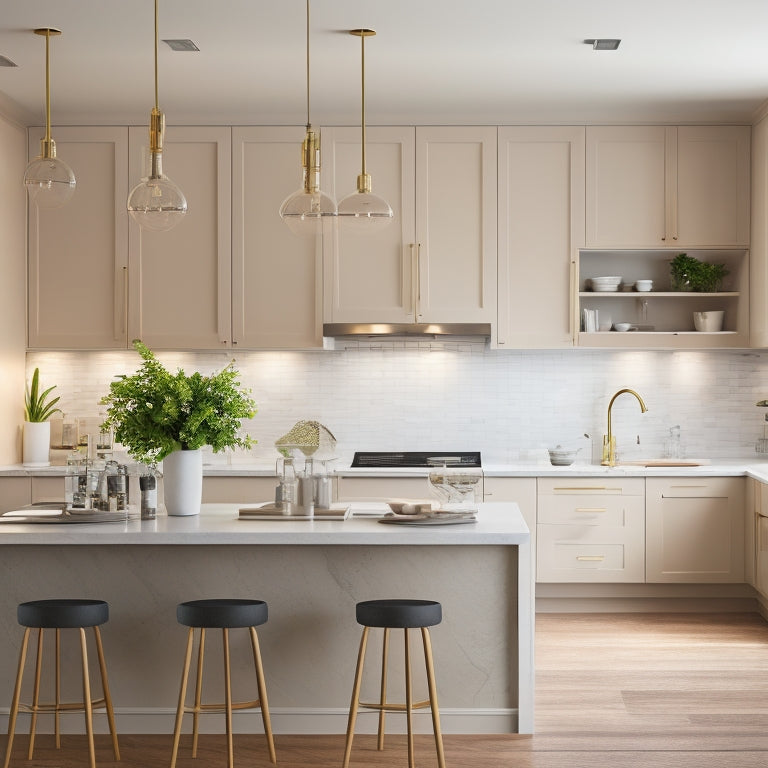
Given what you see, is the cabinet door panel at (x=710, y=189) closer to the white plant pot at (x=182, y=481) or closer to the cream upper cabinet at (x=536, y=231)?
the cream upper cabinet at (x=536, y=231)

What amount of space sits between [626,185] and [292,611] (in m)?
3.37

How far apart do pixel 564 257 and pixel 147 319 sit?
2.45m

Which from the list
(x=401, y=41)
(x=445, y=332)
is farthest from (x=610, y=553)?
(x=401, y=41)

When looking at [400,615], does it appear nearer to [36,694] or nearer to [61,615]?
[61,615]

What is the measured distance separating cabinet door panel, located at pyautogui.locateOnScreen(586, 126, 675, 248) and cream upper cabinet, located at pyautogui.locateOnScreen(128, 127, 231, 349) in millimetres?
2125

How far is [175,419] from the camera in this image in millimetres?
3738

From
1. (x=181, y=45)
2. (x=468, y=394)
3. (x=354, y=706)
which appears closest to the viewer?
(x=354, y=706)

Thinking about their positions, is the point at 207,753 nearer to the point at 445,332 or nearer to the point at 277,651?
the point at 277,651

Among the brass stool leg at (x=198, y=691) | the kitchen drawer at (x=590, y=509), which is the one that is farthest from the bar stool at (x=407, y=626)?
the kitchen drawer at (x=590, y=509)

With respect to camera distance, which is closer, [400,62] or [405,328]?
[400,62]

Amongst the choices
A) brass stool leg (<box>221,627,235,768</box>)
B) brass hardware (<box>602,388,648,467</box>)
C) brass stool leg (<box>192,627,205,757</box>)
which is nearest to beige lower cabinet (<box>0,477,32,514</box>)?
brass stool leg (<box>192,627,205,757</box>)

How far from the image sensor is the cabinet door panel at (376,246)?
5848 mm

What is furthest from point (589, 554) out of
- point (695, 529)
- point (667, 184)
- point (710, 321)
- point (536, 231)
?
point (667, 184)

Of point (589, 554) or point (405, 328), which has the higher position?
point (405, 328)
